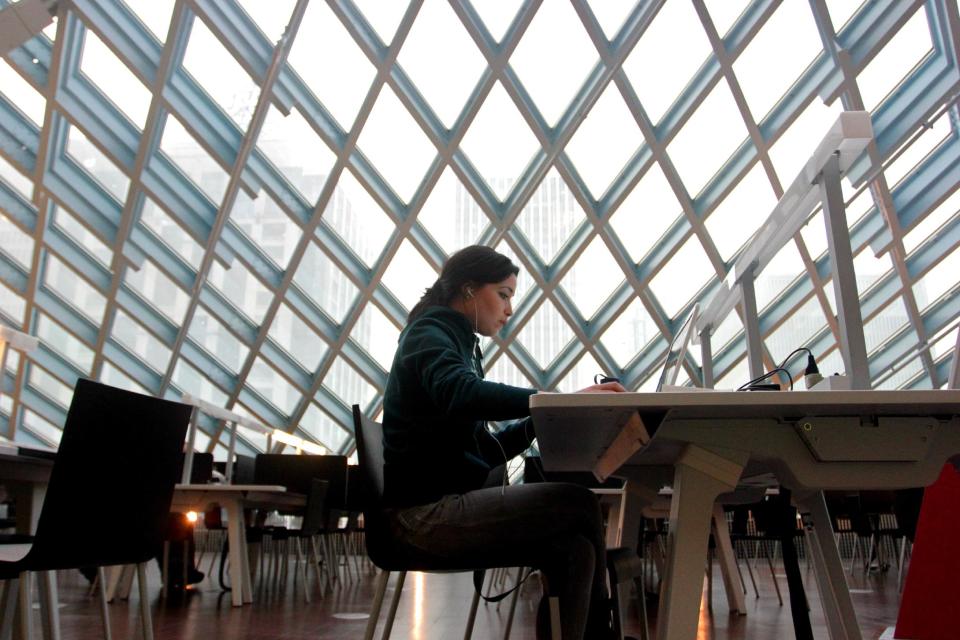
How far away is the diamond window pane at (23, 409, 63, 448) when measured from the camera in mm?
13234

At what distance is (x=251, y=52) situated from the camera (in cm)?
822

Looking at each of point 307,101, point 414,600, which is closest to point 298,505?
point 414,600

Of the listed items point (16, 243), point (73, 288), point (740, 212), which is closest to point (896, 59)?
point (740, 212)

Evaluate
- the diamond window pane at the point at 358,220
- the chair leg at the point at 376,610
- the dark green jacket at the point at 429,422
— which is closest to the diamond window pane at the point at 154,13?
the diamond window pane at the point at 358,220

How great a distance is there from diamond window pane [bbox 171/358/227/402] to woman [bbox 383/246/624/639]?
11239 mm

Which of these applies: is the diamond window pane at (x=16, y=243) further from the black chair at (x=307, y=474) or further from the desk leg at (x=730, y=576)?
the desk leg at (x=730, y=576)

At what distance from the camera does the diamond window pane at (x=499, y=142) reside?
9.03m

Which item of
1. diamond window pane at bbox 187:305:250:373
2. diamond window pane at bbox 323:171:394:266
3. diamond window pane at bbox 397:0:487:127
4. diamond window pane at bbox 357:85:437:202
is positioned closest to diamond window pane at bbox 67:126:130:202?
diamond window pane at bbox 187:305:250:373

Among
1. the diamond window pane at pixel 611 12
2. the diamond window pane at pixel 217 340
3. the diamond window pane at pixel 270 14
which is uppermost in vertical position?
the diamond window pane at pixel 611 12

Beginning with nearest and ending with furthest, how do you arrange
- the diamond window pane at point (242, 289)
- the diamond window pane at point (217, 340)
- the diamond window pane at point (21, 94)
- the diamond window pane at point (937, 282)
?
the diamond window pane at point (21, 94)
the diamond window pane at point (937, 282)
the diamond window pane at point (242, 289)
the diamond window pane at point (217, 340)

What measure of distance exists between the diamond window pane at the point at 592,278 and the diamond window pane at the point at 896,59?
3.54 m

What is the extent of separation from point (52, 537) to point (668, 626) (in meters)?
1.32

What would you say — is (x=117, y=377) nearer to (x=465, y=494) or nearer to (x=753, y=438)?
(x=465, y=494)

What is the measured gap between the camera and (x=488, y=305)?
6.64ft
